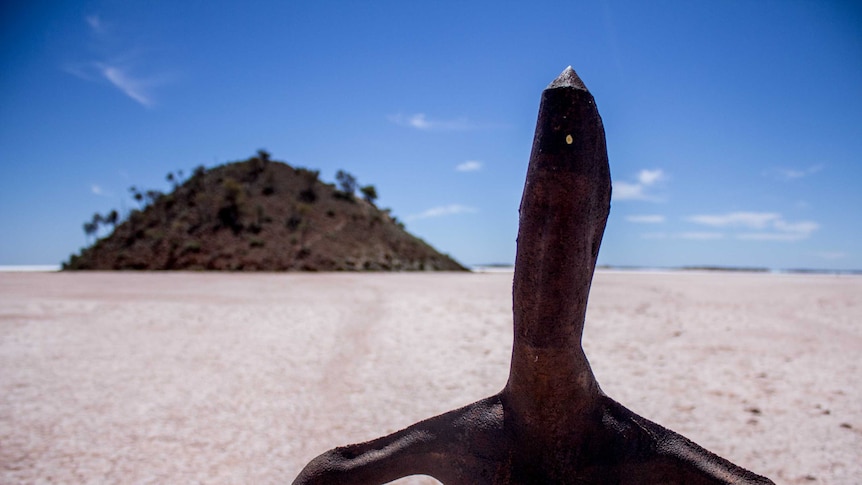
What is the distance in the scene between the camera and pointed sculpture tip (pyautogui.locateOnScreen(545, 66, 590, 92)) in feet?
7.45

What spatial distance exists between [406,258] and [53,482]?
38.2m

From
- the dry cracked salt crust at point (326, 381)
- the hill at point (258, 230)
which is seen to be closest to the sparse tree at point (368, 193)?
the hill at point (258, 230)

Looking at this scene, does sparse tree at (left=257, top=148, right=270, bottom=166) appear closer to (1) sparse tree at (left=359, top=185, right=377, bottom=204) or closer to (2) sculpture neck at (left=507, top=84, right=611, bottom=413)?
(1) sparse tree at (left=359, top=185, right=377, bottom=204)

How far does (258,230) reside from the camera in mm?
42125

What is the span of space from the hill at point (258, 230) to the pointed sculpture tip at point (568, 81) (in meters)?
35.6

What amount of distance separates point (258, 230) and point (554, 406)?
41.7 meters

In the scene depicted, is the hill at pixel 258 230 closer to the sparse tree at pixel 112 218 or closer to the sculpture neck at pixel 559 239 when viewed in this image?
the sparse tree at pixel 112 218

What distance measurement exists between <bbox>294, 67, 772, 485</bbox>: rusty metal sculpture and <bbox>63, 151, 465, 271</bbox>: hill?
34.9 meters

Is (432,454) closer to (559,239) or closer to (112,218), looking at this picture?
(559,239)

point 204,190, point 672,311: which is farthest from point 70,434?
point 204,190

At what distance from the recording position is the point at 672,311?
16.0 metres

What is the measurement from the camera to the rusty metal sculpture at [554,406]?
7.54 feet

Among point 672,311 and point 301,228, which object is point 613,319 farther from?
point 301,228

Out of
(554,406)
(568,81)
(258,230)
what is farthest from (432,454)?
(258,230)
